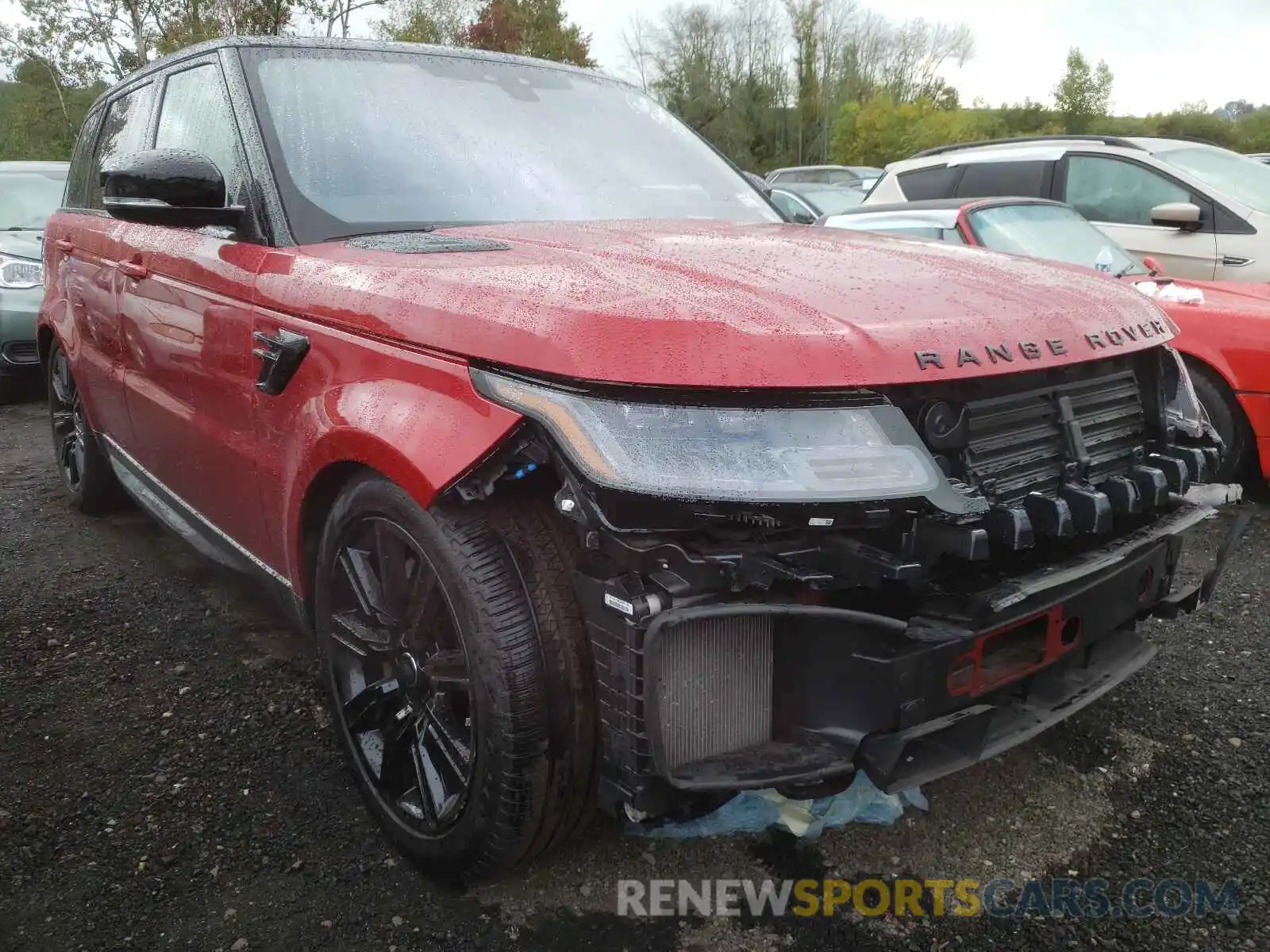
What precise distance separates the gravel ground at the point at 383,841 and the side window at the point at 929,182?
15.2ft

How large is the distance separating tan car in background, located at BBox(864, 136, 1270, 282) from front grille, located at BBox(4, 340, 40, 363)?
6314mm

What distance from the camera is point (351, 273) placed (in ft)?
6.80

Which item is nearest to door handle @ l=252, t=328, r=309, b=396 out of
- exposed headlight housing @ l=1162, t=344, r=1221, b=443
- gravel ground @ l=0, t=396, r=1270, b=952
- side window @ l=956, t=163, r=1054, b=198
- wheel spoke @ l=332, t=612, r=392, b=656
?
wheel spoke @ l=332, t=612, r=392, b=656

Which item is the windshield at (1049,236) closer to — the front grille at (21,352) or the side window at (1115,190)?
the side window at (1115,190)

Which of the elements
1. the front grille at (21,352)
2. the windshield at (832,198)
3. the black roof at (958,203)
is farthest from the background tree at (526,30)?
the black roof at (958,203)

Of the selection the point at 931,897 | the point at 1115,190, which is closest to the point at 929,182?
the point at 1115,190

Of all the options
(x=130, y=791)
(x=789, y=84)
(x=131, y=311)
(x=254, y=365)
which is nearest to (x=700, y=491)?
(x=254, y=365)

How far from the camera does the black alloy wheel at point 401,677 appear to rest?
1.98m

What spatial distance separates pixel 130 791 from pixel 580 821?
50.8 inches

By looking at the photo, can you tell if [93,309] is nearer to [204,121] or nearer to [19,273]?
[204,121]

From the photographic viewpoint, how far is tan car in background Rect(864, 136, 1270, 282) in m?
6.00

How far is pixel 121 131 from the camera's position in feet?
12.4

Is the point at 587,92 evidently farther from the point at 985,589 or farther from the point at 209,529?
the point at 985,589

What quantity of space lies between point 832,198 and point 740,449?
1363 centimetres
